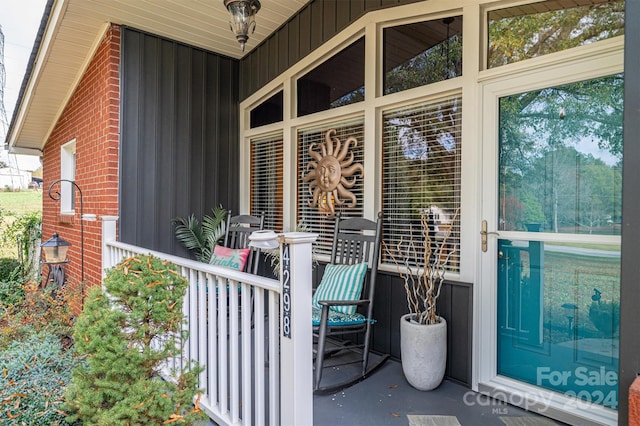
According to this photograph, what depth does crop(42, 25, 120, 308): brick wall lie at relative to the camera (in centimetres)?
384

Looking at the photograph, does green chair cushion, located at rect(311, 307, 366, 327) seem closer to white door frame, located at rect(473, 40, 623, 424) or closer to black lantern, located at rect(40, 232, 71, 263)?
white door frame, located at rect(473, 40, 623, 424)

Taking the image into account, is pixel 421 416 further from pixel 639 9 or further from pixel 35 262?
pixel 35 262

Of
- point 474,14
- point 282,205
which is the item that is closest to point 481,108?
point 474,14

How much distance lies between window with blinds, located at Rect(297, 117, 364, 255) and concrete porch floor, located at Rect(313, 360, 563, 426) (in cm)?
150

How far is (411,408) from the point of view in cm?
236

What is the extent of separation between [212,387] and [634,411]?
1864 millimetres

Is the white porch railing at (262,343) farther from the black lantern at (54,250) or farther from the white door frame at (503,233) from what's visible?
the black lantern at (54,250)

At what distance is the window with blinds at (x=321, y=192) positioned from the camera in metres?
3.53

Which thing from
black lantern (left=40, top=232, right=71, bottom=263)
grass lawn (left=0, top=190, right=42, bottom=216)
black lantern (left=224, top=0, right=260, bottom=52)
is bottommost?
black lantern (left=40, top=232, right=71, bottom=263)

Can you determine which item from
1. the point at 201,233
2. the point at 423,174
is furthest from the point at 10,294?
the point at 423,174

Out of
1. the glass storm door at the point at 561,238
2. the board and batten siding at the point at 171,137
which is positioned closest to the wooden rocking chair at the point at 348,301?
the glass storm door at the point at 561,238

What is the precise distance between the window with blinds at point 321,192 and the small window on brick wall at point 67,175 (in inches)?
145

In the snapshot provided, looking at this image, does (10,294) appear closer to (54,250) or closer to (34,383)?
(54,250)

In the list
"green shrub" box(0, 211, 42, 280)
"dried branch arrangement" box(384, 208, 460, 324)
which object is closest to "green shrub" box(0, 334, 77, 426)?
"dried branch arrangement" box(384, 208, 460, 324)
